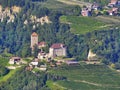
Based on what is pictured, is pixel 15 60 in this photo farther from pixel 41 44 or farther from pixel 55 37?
pixel 55 37

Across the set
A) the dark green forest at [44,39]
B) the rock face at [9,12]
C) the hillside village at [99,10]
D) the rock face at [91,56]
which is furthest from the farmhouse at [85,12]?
the rock face at [91,56]

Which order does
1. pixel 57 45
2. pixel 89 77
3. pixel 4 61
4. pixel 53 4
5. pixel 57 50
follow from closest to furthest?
pixel 89 77 → pixel 4 61 → pixel 57 50 → pixel 57 45 → pixel 53 4

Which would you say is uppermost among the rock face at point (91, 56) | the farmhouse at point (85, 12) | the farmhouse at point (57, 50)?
the farmhouse at point (85, 12)

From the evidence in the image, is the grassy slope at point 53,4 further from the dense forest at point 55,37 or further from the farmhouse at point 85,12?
the farmhouse at point 85,12

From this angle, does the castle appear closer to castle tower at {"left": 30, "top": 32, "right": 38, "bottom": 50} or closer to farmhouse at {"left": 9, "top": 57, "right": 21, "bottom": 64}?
castle tower at {"left": 30, "top": 32, "right": 38, "bottom": 50}

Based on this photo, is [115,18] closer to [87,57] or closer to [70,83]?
[87,57]

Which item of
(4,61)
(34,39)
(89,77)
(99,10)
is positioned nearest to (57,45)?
(34,39)

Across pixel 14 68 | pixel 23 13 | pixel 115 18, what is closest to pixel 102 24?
pixel 115 18
